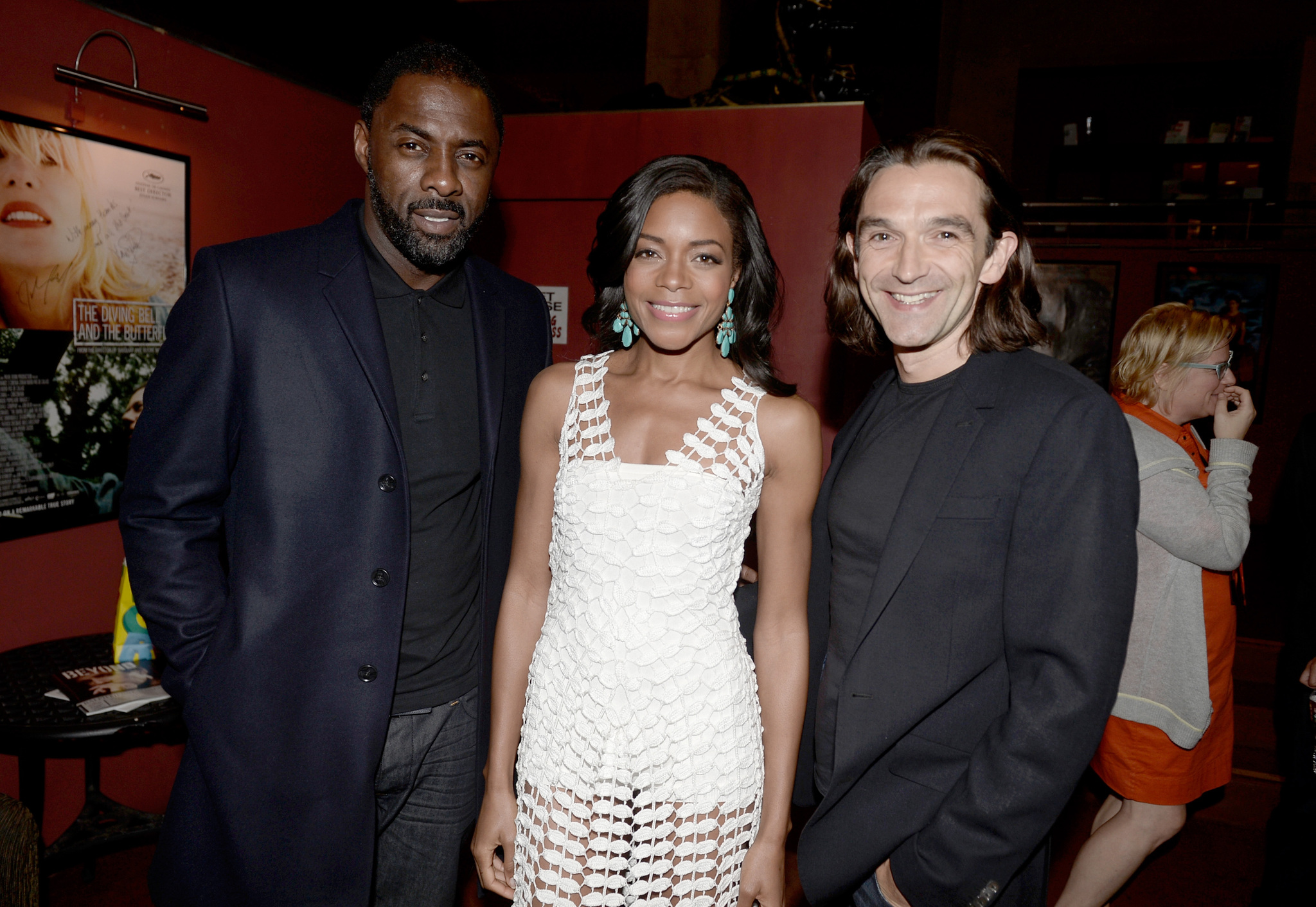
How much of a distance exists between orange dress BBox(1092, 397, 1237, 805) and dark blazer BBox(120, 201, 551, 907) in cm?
224

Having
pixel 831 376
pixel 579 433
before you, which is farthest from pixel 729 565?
pixel 831 376

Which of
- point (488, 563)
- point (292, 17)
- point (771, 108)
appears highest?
point (292, 17)

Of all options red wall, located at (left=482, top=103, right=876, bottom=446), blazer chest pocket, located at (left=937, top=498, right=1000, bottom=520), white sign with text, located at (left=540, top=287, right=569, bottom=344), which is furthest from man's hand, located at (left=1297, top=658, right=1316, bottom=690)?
white sign with text, located at (left=540, top=287, right=569, bottom=344)

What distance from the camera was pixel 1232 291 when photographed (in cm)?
847

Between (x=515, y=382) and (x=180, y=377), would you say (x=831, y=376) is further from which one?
(x=180, y=377)

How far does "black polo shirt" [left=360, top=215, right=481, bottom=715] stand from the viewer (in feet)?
5.65

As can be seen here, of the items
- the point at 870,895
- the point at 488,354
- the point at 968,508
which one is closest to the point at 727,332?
the point at 488,354

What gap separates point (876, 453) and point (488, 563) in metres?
0.90

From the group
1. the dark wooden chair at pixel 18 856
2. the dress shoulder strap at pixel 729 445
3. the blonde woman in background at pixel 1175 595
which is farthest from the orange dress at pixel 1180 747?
the dark wooden chair at pixel 18 856

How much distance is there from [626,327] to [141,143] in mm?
Result: 2172

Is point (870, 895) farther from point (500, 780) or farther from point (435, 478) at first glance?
point (435, 478)

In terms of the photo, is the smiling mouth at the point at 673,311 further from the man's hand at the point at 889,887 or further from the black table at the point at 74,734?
the black table at the point at 74,734

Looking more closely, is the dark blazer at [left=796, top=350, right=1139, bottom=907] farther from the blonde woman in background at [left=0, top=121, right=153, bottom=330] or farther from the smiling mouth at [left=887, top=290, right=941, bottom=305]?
the blonde woman in background at [left=0, top=121, right=153, bottom=330]

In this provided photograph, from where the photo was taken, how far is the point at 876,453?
153 centimetres
